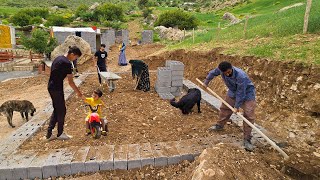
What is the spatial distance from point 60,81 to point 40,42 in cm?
1255

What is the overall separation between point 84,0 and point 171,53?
73.7 meters

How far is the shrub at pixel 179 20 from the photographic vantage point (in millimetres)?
28453

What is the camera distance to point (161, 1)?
6875 cm

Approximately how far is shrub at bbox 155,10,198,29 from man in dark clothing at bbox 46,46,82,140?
24960mm

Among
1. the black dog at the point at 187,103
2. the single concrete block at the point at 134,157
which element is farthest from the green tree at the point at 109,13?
the single concrete block at the point at 134,157

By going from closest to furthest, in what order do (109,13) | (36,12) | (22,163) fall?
(22,163)
(109,13)
(36,12)

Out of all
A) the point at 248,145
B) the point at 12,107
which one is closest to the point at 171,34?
the point at 12,107

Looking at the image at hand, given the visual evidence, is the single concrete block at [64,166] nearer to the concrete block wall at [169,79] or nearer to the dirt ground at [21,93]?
the dirt ground at [21,93]

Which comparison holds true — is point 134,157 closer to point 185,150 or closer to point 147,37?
point 185,150

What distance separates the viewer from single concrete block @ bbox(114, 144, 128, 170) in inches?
148

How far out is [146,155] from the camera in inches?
154

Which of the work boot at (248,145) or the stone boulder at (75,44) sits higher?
the stone boulder at (75,44)

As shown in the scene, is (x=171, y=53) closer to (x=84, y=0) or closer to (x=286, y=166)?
(x=286, y=166)

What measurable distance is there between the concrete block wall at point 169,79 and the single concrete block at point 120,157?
349 centimetres
